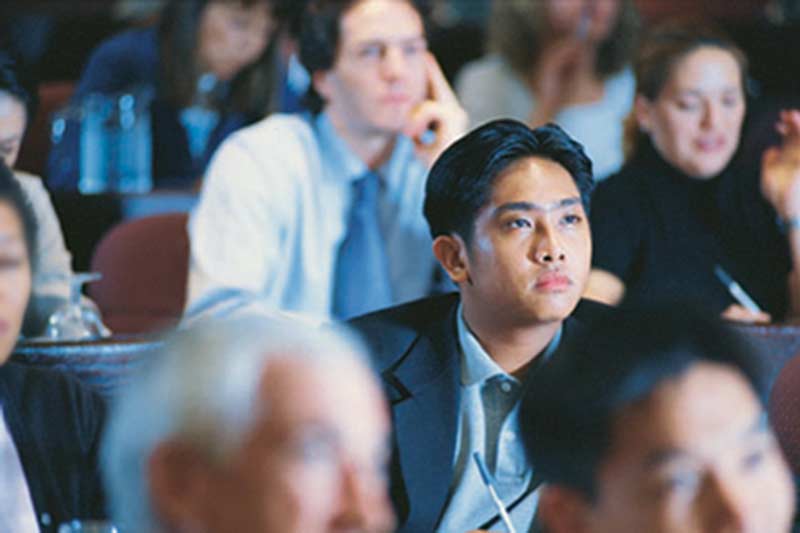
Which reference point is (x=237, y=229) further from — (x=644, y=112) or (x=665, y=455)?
(x=665, y=455)

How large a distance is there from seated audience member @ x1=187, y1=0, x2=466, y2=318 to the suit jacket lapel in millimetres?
968

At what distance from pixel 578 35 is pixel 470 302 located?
2186mm

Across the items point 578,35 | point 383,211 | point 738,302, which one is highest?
point 578,35

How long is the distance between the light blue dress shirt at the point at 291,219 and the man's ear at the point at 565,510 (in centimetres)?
174

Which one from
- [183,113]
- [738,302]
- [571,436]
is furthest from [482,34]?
[571,436]

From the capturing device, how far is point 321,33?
10.3 ft

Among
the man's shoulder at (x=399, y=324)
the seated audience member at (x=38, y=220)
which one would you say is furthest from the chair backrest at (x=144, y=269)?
the man's shoulder at (x=399, y=324)

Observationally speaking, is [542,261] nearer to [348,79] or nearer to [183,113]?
[348,79]

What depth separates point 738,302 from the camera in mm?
2902

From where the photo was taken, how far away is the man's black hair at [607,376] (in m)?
0.98

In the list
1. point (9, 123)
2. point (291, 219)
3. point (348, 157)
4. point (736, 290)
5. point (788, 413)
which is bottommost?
point (736, 290)

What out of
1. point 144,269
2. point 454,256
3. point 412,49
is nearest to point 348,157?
point 412,49

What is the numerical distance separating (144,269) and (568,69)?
5.14ft

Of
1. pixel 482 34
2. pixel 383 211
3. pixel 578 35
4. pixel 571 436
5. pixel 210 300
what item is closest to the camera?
pixel 571 436
